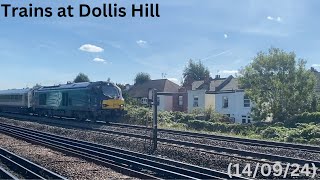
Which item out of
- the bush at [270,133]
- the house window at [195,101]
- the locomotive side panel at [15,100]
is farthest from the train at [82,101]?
the house window at [195,101]

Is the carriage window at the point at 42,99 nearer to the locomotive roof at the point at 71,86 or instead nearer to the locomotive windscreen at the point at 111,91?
the locomotive roof at the point at 71,86

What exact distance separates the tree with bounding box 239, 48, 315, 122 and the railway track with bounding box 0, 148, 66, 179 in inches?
918

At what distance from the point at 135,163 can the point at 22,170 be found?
3459mm

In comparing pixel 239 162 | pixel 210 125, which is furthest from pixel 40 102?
pixel 239 162

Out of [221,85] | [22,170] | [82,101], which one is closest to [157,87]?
[221,85]

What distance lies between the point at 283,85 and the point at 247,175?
74.4 feet

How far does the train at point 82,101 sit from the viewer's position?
1052 inches

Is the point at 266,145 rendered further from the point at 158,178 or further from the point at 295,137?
the point at 158,178

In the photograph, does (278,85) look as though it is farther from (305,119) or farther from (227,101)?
(227,101)

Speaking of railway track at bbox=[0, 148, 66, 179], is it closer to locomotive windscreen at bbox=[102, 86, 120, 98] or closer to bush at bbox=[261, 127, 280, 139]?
bush at bbox=[261, 127, 280, 139]

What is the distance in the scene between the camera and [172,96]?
165ft

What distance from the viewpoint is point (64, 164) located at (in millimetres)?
11805

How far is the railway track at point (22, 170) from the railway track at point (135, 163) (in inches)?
77.4

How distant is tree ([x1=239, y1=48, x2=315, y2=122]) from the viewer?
31.0m
